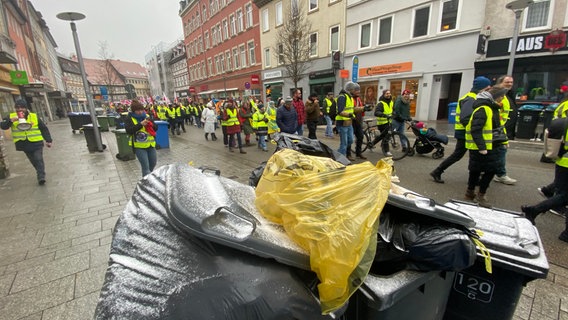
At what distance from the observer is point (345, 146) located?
21.4ft

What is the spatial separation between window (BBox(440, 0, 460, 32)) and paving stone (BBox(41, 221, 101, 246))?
1572cm

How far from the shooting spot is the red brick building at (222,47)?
86.8 ft

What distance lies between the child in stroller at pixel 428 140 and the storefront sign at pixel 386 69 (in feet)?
31.0

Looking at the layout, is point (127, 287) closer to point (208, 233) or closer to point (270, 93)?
point (208, 233)

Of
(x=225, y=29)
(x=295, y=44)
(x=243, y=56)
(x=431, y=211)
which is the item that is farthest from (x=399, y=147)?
(x=225, y=29)

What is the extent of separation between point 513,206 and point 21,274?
615cm

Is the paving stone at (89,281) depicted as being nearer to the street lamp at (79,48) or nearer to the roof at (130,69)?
the street lamp at (79,48)

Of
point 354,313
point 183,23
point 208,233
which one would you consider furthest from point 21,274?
point 183,23

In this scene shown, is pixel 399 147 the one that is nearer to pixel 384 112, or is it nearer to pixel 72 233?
pixel 384 112

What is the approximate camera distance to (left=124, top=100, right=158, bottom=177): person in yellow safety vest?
4820mm

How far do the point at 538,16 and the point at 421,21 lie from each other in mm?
4697

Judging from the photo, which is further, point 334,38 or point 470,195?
point 334,38

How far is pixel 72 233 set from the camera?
3.53m

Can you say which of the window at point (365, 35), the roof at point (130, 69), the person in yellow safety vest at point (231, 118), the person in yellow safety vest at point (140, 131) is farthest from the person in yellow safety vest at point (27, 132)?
the roof at point (130, 69)
